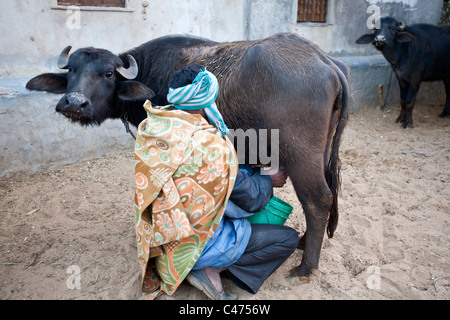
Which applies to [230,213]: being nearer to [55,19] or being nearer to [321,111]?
[321,111]

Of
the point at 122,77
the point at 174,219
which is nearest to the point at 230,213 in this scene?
the point at 174,219

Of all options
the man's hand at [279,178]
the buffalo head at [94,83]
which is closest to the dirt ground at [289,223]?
the man's hand at [279,178]

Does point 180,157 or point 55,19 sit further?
point 55,19

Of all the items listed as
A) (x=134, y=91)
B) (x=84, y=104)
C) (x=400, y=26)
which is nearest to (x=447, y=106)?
(x=400, y=26)

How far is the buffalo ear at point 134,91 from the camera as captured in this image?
9.20ft

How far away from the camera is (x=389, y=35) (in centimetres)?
615

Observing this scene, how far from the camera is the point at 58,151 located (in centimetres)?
425

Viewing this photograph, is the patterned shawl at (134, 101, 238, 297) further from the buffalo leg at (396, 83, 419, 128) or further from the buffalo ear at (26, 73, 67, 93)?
the buffalo leg at (396, 83, 419, 128)

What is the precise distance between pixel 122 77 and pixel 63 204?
1547 millimetres

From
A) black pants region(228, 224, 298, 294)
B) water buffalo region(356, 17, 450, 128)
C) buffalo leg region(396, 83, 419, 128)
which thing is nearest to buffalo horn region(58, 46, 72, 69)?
black pants region(228, 224, 298, 294)

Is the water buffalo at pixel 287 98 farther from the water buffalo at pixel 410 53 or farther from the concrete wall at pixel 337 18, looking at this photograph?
the water buffalo at pixel 410 53

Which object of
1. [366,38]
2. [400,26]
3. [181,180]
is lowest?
[181,180]

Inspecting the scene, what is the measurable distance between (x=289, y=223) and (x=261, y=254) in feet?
3.47

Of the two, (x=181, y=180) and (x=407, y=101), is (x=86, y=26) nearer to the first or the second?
(x=181, y=180)
